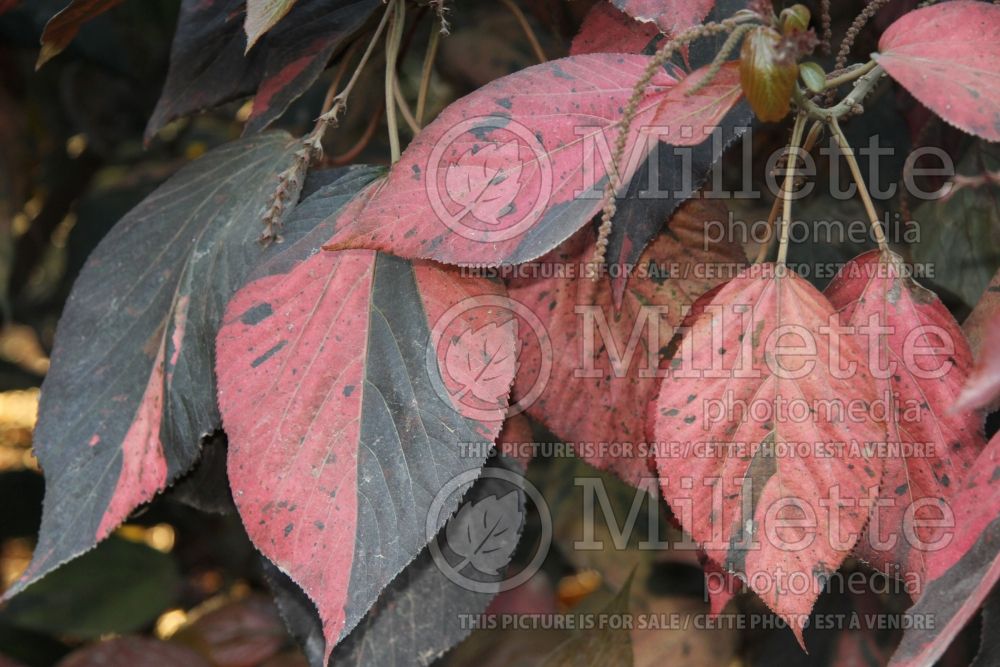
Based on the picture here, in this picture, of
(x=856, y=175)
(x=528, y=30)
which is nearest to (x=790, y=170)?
(x=856, y=175)

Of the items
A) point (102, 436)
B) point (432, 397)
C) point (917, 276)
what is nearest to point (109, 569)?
point (102, 436)

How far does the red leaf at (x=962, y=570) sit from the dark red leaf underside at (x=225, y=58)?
378mm

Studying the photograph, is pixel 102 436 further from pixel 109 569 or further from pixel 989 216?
pixel 109 569

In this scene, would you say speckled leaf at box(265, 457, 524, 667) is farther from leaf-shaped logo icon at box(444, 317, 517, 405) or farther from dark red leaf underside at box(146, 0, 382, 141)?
dark red leaf underside at box(146, 0, 382, 141)

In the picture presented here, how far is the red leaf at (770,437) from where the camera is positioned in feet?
1.16

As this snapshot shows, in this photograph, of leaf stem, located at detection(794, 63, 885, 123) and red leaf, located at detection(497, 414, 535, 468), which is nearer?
leaf stem, located at detection(794, 63, 885, 123)

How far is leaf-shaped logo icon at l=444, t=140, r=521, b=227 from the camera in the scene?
37 centimetres

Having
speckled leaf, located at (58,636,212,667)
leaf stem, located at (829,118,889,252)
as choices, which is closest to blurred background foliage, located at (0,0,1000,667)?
speckled leaf, located at (58,636,212,667)

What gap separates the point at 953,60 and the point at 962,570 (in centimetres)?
18

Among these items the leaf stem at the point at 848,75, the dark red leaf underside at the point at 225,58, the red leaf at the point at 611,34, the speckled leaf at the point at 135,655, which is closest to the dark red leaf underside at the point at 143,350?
the dark red leaf underside at the point at 225,58

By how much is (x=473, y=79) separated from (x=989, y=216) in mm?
408

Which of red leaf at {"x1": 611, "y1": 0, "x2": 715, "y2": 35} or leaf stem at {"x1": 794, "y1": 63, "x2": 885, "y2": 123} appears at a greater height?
red leaf at {"x1": 611, "y1": 0, "x2": 715, "y2": 35}

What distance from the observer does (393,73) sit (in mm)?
480

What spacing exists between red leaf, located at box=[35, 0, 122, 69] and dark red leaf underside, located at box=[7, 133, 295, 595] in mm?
91
